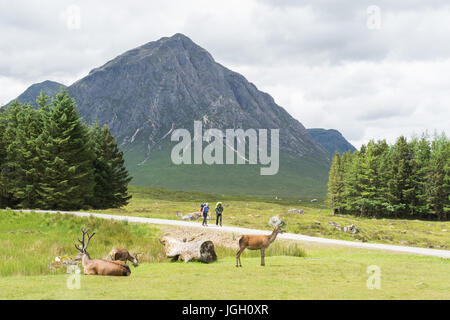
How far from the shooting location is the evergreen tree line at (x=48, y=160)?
56781 mm

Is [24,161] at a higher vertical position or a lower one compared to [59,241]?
higher

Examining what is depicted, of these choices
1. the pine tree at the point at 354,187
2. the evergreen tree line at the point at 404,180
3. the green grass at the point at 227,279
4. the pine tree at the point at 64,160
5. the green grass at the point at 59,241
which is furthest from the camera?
the pine tree at the point at 354,187

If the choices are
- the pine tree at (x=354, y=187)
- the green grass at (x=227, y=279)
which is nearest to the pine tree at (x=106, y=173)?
the green grass at (x=227, y=279)

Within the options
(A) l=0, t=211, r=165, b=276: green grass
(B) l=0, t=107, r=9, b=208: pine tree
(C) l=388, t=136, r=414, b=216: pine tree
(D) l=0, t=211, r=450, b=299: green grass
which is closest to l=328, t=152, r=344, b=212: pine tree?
(C) l=388, t=136, r=414, b=216: pine tree

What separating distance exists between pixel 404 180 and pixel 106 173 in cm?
6239

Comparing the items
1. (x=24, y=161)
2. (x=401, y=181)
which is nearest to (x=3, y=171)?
(x=24, y=161)

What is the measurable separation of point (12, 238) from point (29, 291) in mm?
20754

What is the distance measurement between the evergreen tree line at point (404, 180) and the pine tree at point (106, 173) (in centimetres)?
5331

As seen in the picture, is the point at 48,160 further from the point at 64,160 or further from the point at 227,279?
the point at 227,279

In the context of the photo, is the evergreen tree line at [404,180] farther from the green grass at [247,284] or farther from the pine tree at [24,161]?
the green grass at [247,284]

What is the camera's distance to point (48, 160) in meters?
57.4

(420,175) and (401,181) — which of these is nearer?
(401,181)

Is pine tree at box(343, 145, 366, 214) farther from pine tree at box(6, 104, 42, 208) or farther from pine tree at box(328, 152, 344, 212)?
pine tree at box(6, 104, 42, 208)
